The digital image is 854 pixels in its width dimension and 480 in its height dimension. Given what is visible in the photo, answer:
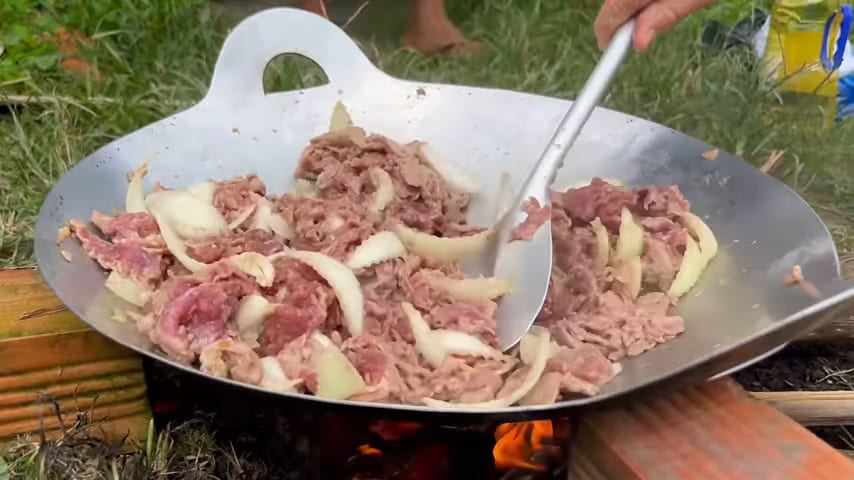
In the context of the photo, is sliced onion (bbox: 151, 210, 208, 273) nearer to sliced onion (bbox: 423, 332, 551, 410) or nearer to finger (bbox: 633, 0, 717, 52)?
sliced onion (bbox: 423, 332, 551, 410)

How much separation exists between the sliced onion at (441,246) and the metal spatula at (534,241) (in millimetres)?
36

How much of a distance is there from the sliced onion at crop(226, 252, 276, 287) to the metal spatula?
0.38m

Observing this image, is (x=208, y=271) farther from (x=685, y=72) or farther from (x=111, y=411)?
(x=685, y=72)

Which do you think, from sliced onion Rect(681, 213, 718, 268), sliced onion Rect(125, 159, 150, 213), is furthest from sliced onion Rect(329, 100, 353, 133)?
sliced onion Rect(681, 213, 718, 268)

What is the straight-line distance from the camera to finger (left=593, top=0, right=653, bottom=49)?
5.19 feet

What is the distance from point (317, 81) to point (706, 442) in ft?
7.03

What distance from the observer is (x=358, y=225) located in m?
1.53

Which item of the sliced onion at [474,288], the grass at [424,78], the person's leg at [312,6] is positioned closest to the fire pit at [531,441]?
the sliced onion at [474,288]

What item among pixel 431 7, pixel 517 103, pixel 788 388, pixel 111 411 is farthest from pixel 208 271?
pixel 431 7

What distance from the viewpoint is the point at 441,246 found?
60.3 inches

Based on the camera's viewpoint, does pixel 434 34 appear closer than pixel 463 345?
No

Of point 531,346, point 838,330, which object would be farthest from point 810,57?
point 531,346

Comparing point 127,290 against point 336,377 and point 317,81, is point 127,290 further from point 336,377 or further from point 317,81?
point 317,81

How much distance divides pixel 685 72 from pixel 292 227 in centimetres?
196
